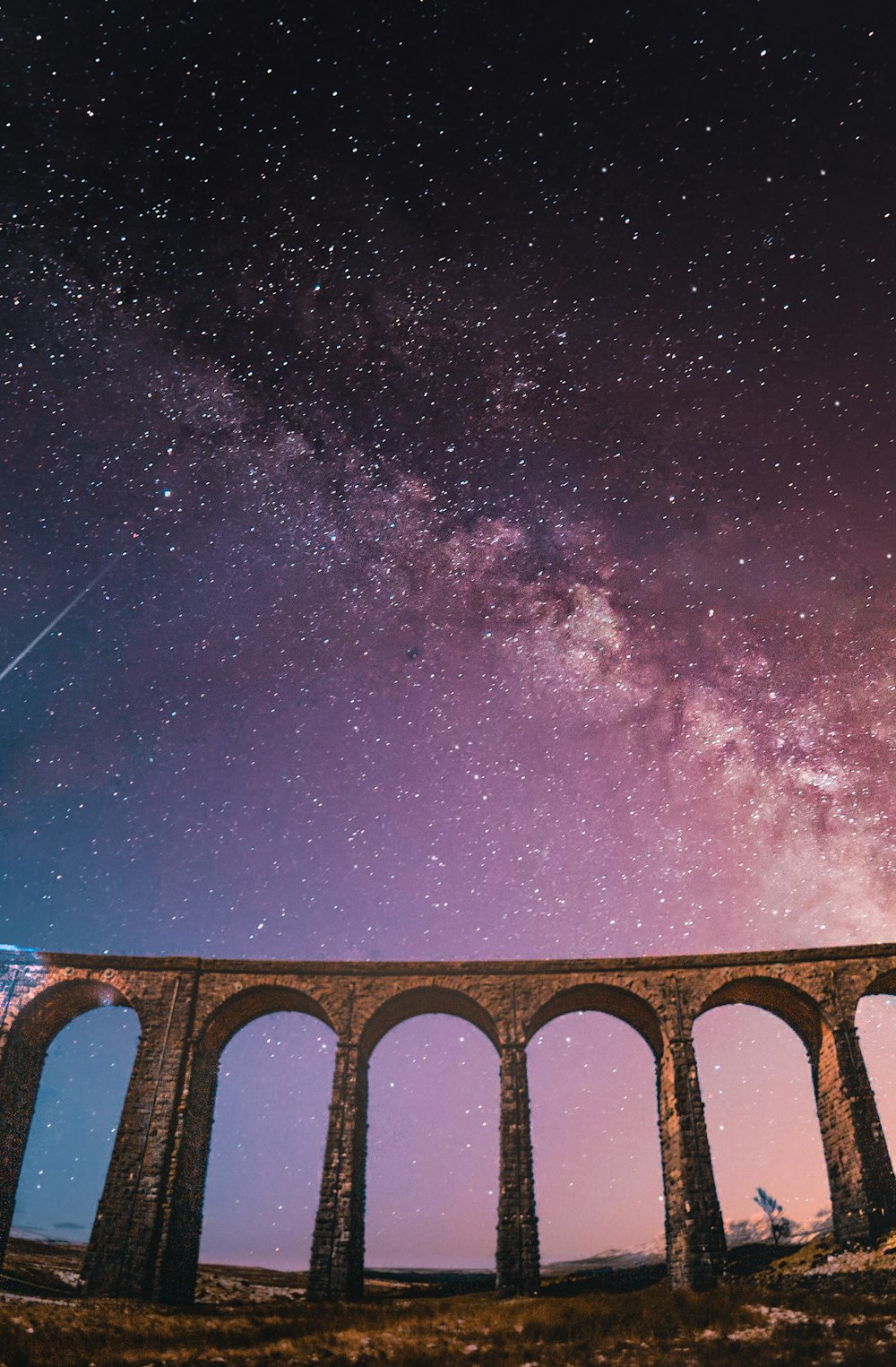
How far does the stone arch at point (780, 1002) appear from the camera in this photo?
23.6 m

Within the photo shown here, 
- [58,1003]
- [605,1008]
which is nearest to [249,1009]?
[58,1003]

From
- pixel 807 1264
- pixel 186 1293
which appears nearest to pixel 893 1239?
pixel 807 1264

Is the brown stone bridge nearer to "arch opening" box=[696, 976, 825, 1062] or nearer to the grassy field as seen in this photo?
"arch opening" box=[696, 976, 825, 1062]

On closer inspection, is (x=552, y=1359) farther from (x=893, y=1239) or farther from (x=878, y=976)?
(x=878, y=976)

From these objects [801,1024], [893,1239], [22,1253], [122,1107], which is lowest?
[22,1253]

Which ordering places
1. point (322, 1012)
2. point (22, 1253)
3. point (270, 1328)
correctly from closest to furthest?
point (270, 1328)
point (322, 1012)
point (22, 1253)

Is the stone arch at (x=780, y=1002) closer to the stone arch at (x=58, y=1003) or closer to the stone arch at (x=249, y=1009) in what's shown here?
the stone arch at (x=249, y=1009)

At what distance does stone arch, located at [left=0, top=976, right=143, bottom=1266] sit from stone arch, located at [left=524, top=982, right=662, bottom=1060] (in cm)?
1314

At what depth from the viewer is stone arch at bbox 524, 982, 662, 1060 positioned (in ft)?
79.0

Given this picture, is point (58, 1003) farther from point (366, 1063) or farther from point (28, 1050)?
point (366, 1063)

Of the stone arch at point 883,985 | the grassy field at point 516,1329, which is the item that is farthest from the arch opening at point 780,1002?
the grassy field at point 516,1329

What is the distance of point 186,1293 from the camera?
852 inches

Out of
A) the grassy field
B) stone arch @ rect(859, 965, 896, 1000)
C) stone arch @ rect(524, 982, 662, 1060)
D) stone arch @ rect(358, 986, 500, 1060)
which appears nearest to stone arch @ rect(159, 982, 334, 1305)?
stone arch @ rect(358, 986, 500, 1060)

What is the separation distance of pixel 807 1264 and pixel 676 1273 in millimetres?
3457
